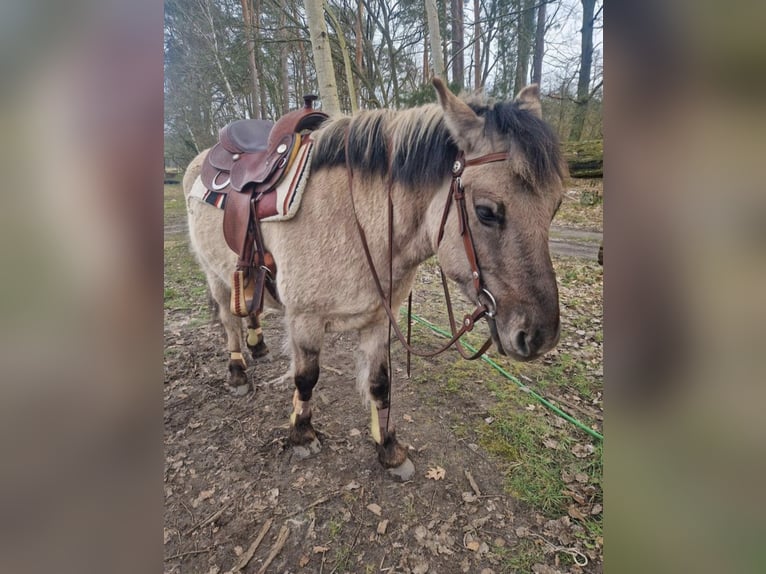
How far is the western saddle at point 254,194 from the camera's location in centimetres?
198

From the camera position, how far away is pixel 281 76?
7.93m

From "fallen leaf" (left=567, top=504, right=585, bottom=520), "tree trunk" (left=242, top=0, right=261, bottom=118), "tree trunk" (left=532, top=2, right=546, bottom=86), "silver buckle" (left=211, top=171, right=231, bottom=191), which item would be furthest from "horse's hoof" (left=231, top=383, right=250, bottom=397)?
"tree trunk" (left=242, top=0, right=261, bottom=118)

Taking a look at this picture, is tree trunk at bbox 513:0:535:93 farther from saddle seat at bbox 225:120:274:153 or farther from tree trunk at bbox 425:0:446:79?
saddle seat at bbox 225:120:274:153

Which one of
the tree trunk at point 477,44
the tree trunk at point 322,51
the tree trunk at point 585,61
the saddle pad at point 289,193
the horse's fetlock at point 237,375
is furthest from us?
the tree trunk at point 477,44

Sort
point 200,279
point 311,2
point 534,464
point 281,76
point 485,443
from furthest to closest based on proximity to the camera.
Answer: point 281,76
point 200,279
point 311,2
point 485,443
point 534,464

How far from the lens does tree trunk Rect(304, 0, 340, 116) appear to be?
11.0 ft

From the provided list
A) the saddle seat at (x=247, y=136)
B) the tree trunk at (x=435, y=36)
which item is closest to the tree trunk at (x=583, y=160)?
the saddle seat at (x=247, y=136)

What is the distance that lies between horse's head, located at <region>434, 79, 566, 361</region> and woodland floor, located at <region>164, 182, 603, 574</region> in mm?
1016

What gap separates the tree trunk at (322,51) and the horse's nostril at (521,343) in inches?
115

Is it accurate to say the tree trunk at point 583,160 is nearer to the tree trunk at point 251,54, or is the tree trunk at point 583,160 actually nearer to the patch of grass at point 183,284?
the patch of grass at point 183,284

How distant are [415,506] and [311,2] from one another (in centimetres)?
432
